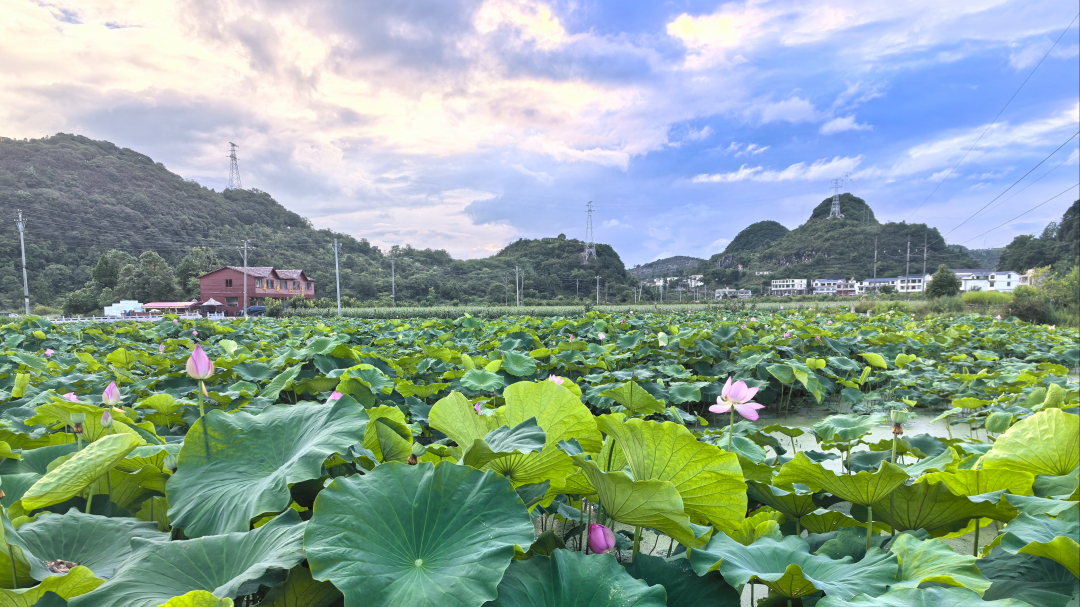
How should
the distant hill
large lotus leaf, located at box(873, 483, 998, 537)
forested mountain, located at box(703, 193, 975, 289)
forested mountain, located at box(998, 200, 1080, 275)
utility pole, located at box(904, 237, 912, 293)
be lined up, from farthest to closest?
the distant hill, forested mountain, located at box(703, 193, 975, 289), utility pole, located at box(904, 237, 912, 293), forested mountain, located at box(998, 200, 1080, 275), large lotus leaf, located at box(873, 483, 998, 537)

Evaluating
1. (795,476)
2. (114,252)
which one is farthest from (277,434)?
(114,252)

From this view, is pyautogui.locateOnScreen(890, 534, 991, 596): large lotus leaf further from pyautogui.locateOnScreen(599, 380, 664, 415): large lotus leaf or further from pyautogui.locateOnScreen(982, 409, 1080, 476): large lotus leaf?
pyautogui.locateOnScreen(599, 380, 664, 415): large lotus leaf

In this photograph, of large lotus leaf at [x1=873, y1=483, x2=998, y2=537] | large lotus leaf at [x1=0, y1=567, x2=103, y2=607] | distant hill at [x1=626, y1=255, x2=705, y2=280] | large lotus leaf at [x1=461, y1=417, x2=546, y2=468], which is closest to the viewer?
large lotus leaf at [x1=0, y1=567, x2=103, y2=607]

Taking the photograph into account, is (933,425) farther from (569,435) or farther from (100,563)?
(100,563)

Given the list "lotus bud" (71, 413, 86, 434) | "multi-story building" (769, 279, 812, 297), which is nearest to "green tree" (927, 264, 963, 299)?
"lotus bud" (71, 413, 86, 434)

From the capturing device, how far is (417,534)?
64 centimetres

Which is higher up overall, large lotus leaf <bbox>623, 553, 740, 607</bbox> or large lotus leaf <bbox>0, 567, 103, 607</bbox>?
large lotus leaf <bbox>0, 567, 103, 607</bbox>

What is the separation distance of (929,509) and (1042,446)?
35 centimetres

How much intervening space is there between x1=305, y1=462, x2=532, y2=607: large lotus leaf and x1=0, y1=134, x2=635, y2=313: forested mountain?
4007 cm

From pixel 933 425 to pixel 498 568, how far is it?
15.9ft

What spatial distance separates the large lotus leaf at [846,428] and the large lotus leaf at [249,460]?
149 cm

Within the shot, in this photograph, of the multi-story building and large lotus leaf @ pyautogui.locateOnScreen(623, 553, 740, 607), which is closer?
large lotus leaf @ pyautogui.locateOnScreen(623, 553, 740, 607)

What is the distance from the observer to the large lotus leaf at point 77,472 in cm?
68

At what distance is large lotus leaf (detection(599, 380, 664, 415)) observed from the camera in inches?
65.2
